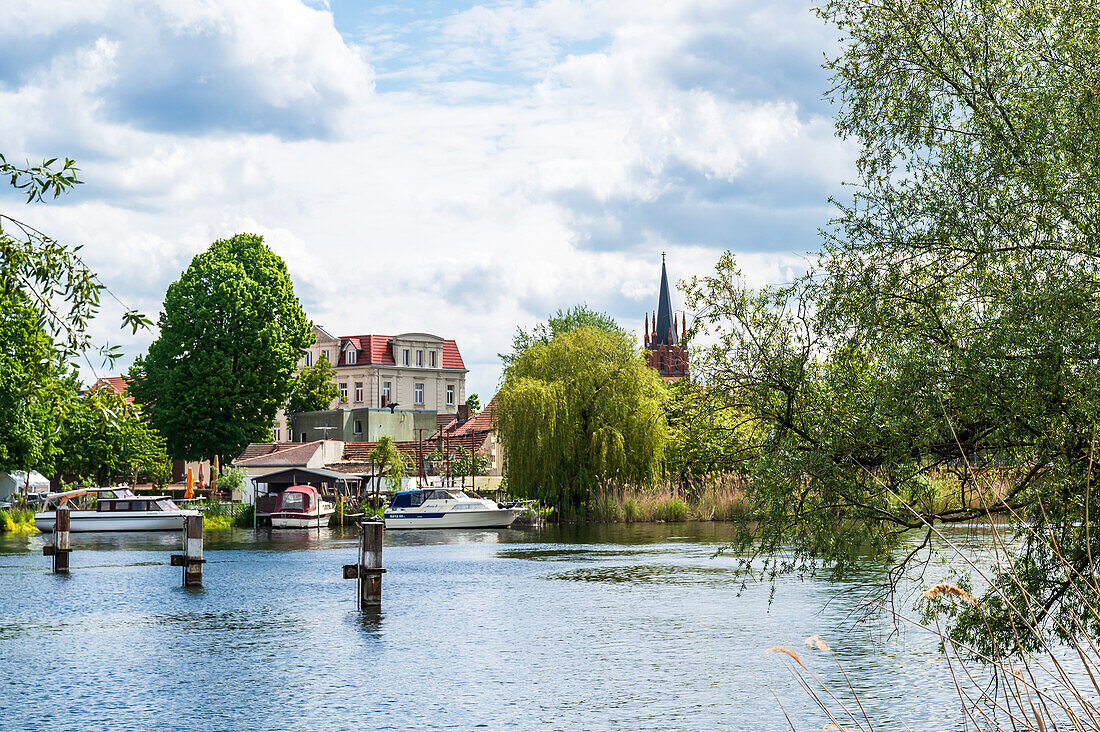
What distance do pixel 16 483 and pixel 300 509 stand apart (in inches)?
687

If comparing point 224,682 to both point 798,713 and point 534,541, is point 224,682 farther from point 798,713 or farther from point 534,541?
point 534,541

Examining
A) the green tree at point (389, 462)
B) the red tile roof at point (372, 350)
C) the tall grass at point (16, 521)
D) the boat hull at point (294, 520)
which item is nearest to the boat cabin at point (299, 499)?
the boat hull at point (294, 520)

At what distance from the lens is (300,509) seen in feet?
211

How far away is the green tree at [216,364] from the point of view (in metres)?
64.1

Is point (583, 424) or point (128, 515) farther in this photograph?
point (128, 515)

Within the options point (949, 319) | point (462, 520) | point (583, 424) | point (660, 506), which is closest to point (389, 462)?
point (462, 520)

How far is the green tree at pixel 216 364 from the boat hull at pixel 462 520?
959 cm

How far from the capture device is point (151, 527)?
6100 cm

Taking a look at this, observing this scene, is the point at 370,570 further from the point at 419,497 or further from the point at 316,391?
the point at 316,391

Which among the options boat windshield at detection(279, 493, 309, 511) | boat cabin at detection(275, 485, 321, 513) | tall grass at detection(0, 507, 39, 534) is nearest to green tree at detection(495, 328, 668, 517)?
boat cabin at detection(275, 485, 321, 513)

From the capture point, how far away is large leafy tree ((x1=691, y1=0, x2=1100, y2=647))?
38.7ft

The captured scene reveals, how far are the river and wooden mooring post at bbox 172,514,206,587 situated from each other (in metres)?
0.67

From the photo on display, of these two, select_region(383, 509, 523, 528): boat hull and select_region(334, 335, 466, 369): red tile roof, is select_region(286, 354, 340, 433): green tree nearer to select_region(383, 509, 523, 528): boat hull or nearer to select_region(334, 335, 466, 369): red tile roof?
select_region(383, 509, 523, 528): boat hull

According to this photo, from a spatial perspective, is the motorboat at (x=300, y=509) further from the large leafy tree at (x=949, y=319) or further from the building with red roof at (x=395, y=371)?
the large leafy tree at (x=949, y=319)
